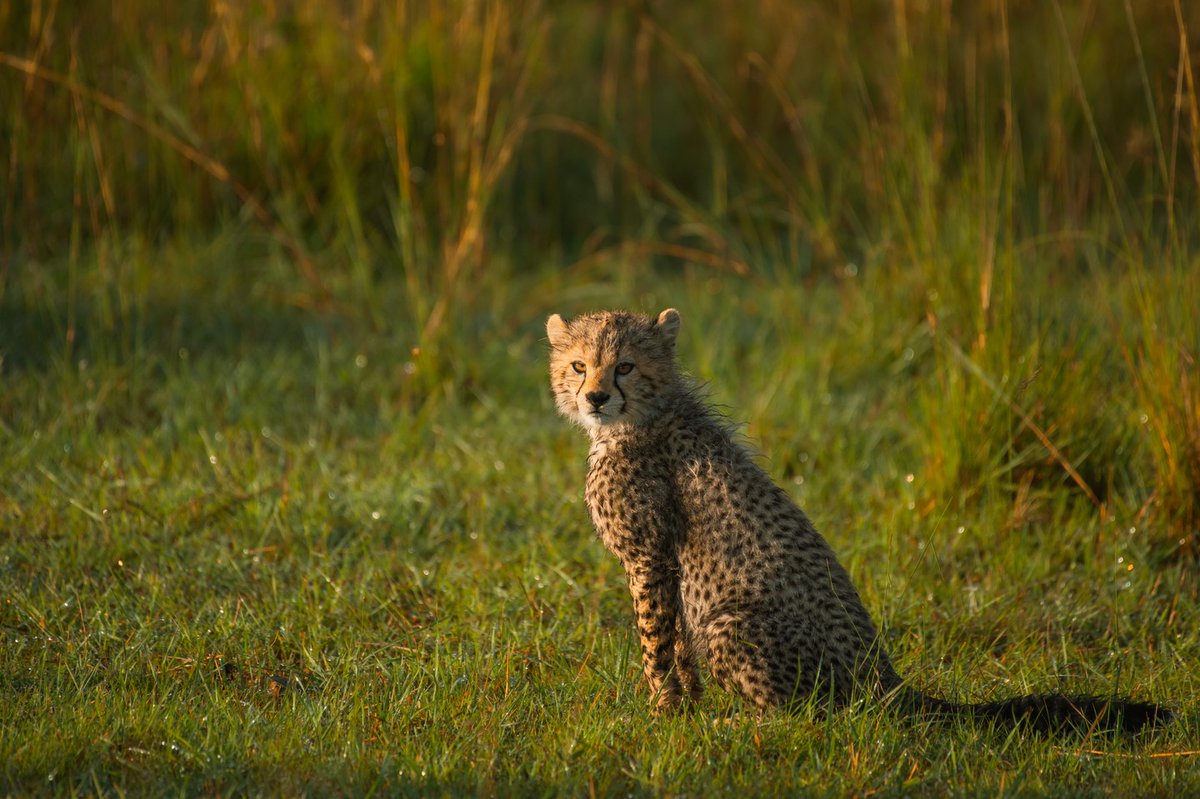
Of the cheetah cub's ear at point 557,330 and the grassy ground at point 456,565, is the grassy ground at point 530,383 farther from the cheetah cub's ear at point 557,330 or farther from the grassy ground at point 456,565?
the cheetah cub's ear at point 557,330

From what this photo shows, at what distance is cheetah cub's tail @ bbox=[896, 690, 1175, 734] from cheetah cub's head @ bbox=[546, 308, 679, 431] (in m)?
1.04

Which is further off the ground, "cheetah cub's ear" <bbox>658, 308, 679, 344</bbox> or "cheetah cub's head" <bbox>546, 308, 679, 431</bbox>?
"cheetah cub's ear" <bbox>658, 308, 679, 344</bbox>

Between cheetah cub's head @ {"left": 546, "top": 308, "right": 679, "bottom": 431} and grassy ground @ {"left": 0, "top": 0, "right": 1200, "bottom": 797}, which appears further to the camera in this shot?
cheetah cub's head @ {"left": 546, "top": 308, "right": 679, "bottom": 431}

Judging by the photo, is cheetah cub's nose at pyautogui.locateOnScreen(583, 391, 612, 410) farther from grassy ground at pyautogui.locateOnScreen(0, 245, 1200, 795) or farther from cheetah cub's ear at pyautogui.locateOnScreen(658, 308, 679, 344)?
grassy ground at pyautogui.locateOnScreen(0, 245, 1200, 795)

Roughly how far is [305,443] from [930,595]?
2.45 m

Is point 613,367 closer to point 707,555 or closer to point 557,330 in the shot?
point 557,330

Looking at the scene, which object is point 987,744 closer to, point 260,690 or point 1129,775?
point 1129,775

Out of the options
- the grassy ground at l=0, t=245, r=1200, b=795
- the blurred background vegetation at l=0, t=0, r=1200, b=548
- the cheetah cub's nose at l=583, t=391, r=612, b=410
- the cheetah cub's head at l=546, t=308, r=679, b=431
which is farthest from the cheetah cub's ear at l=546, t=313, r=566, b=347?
the blurred background vegetation at l=0, t=0, r=1200, b=548

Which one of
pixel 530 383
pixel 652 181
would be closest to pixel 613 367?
pixel 530 383

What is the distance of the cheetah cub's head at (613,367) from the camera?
3756 mm

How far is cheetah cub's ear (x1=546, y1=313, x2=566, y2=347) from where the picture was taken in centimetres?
391

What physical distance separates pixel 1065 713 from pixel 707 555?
949 millimetres

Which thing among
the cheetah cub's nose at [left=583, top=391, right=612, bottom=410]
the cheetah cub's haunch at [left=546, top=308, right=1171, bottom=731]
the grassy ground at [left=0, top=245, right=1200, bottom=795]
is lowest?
the grassy ground at [left=0, top=245, right=1200, bottom=795]

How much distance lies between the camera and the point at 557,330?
12.9ft
